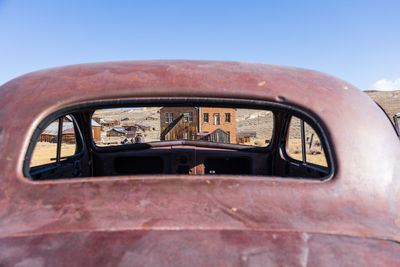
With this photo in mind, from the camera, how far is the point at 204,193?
40.4 inches

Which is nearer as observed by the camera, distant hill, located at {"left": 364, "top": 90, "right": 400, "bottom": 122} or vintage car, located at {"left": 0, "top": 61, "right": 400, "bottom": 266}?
vintage car, located at {"left": 0, "top": 61, "right": 400, "bottom": 266}

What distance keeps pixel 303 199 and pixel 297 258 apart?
0.94 ft

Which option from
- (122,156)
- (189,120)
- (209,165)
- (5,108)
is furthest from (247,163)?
(189,120)

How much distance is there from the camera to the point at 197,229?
878 mm

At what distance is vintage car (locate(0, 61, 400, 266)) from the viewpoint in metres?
0.80

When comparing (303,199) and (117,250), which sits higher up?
(303,199)

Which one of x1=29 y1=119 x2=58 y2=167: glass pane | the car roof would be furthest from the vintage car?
x1=29 y1=119 x2=58 y2=167: glass pane

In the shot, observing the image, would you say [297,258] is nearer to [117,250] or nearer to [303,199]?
[303,199]

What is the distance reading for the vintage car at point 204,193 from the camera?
80cm

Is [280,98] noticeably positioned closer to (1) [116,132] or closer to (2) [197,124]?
(2) [197,124]

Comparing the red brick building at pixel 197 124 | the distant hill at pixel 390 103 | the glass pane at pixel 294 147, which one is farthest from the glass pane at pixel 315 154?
the distant hill at pixel 390 103

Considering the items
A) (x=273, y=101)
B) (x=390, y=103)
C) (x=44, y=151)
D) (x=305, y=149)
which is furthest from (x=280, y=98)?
(x=390, y=103)

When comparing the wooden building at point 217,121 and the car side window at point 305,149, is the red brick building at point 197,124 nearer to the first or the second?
the wooden building at point 217,121

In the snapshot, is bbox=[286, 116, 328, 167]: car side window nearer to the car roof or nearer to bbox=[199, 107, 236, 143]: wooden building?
the car roof
